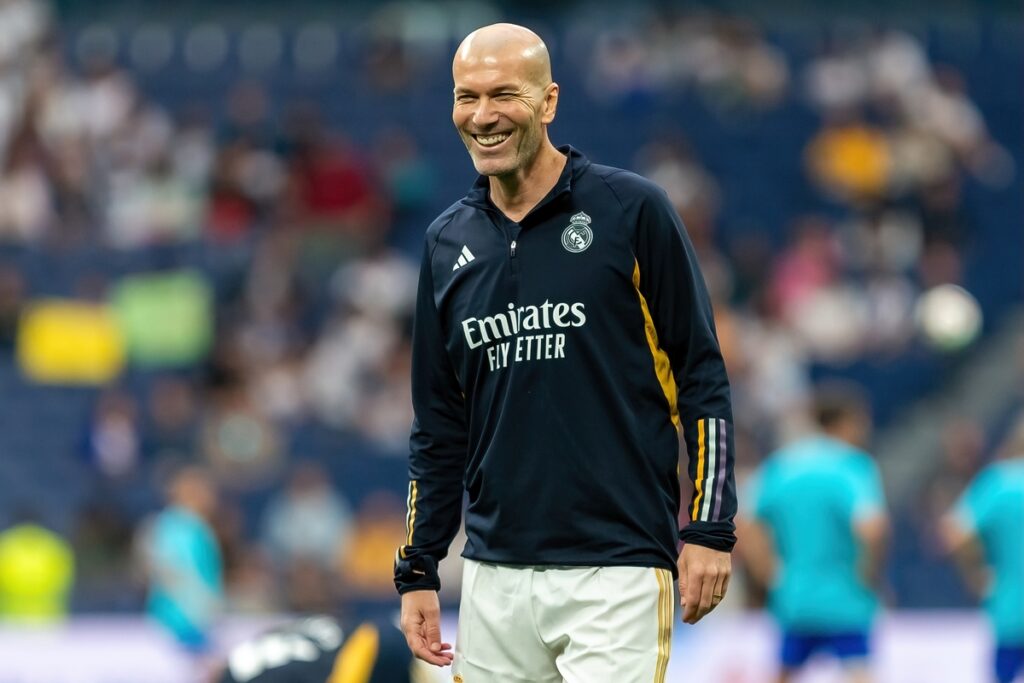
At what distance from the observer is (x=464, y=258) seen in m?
4.37

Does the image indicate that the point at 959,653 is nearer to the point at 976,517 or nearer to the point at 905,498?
the point at 976,517

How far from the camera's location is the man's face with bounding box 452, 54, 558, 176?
4160mm

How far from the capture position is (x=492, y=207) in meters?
4.38

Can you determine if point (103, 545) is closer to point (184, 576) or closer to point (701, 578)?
point (184, 576)

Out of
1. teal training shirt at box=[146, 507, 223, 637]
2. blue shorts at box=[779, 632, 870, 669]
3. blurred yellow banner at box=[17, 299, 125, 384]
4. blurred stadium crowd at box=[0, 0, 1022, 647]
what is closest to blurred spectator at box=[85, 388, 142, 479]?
blurred stadium crowd at box=[0, 0, 1022, 647]

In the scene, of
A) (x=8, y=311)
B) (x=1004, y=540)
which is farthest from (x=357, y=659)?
(x=8, y=311)

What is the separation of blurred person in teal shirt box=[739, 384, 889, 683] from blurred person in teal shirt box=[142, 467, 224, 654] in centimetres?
436

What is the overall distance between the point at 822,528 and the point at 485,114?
557 cm

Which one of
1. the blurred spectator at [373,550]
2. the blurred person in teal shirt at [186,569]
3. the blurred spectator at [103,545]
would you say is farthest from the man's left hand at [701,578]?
the blurred spectator at [103,545]

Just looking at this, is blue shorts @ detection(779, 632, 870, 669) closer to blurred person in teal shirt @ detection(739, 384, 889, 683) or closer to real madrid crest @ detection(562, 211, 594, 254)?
blurred person in teal shirt @ detection(739, 384, 889, 683)

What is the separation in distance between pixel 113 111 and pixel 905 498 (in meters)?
8.80

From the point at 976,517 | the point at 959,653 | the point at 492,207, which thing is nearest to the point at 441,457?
the point at 492,207

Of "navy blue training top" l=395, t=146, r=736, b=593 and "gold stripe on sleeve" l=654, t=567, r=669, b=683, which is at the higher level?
"navy blue training top" l=395, t=146, r=736, b=593

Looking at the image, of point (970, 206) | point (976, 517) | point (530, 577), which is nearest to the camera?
point (530, 577)
